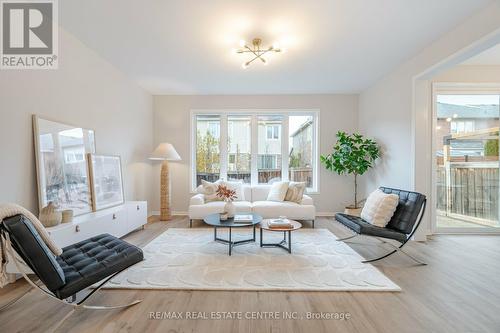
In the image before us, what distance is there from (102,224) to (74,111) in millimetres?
1547

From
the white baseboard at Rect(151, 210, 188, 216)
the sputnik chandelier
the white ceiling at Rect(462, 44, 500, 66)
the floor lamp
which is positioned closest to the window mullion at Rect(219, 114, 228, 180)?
the floor lamp

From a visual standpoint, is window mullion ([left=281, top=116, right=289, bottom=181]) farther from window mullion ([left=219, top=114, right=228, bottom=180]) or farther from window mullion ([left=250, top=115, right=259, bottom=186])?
window mullion ([left=219, top=114, right=228, bottom=180])

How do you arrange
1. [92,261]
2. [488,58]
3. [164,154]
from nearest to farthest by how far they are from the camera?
1. [92,261]
2. [488,58]
3. [164,154]

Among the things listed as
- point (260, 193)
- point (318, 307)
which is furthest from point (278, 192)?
point (318, 307)

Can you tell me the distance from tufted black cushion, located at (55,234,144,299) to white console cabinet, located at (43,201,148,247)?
361mm

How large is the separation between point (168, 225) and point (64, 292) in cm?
280

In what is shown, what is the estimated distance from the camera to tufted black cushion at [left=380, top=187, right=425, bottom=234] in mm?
2730

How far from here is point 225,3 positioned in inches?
90.3

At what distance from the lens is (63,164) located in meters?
2.78

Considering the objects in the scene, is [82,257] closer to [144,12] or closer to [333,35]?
[144,12]

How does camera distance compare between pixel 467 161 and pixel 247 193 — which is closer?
pixel 467 161

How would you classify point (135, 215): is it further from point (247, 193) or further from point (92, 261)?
point (247, 193)

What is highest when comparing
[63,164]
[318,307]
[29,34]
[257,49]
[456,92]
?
[257,49]

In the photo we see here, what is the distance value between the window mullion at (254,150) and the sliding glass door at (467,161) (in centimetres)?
337
